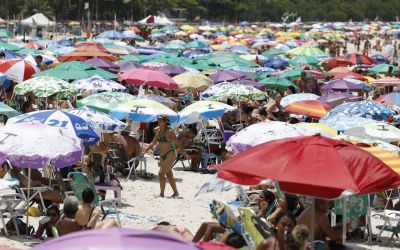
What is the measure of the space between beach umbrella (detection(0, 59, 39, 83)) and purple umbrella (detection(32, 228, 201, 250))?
42.1 ft

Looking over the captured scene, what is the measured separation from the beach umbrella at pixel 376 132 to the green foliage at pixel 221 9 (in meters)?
67.8

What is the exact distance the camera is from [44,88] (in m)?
14.5

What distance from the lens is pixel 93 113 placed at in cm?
1099

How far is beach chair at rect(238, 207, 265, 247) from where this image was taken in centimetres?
666

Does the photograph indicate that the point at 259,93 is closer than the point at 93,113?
No

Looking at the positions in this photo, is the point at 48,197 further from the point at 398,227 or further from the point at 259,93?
the point at 259,93

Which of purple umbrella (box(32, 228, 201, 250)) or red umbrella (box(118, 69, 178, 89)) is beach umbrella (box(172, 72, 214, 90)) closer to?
red umbrella (box(118, 69, 178, 89))

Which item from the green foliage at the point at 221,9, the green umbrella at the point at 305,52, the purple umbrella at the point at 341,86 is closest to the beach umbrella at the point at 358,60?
the green umbrella at the point at 305,52

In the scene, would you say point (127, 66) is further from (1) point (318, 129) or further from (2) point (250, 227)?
(2) point (250, 227)

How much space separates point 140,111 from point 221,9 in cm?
10316

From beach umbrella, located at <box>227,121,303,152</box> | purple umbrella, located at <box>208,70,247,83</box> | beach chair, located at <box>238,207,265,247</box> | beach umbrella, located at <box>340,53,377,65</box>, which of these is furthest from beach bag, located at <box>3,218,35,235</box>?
beach umbrella, located at <box>340,53,377,65</box>

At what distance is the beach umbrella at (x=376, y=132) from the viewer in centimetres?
1116

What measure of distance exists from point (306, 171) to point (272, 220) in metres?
1.23

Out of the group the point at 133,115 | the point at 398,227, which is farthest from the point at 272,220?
the point at 133,115
